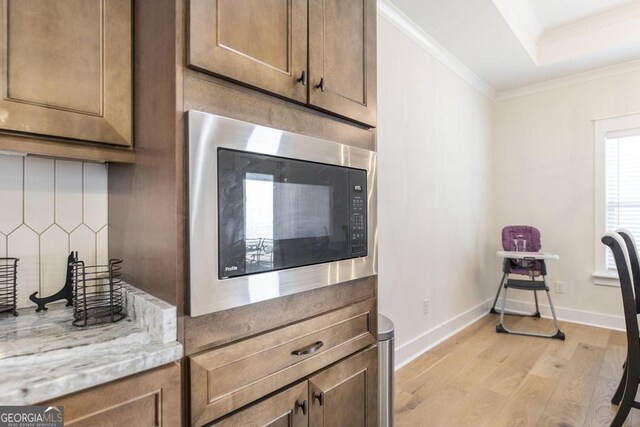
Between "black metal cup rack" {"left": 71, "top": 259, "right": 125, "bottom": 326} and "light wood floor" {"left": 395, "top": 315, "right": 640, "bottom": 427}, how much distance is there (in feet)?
5.48

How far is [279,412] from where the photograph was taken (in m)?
1.05

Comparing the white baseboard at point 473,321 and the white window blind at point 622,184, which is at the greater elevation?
the white window blind at point 622,184

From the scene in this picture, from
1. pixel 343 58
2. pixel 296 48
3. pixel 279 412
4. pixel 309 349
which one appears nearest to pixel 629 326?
pixel 309 349

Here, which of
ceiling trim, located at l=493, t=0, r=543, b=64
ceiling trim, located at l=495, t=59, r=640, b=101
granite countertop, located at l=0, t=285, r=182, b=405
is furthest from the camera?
ceiling trim, located at l=495, t=59, r=640, b=101

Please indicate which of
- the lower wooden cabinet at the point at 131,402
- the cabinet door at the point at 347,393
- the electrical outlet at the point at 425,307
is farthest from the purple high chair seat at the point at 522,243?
the lower wooden cabinet at the point at 131,402

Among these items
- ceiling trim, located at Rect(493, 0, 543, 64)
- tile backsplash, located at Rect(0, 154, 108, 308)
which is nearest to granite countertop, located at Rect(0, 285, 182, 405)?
tile backsplash, located at Rect(0, 154, 108, 308)

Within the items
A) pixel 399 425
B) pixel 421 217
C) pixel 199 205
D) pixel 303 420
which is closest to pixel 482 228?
pixel 421 217

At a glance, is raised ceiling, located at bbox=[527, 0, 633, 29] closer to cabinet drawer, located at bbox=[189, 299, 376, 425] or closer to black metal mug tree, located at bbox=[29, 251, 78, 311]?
cabinet drawer, located at bbox=[189, 299, 376, 425]

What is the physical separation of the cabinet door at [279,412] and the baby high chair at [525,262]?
2887mm

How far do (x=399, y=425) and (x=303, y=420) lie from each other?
3.55 ft

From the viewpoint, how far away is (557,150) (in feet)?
12.3

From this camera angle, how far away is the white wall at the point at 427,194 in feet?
8.13

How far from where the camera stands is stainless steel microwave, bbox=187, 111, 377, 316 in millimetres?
879

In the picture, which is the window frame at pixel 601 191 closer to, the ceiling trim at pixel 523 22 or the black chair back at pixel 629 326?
the ceiling trim at pixel 523 22
